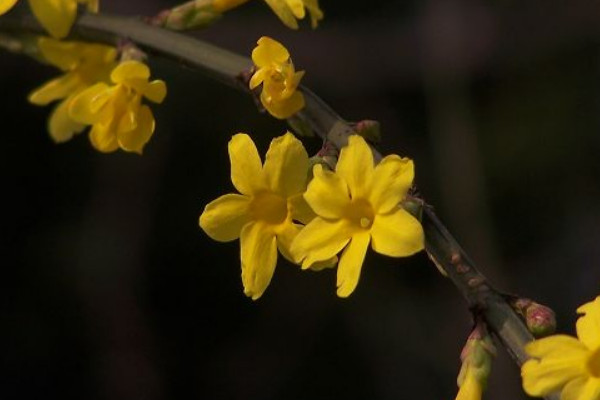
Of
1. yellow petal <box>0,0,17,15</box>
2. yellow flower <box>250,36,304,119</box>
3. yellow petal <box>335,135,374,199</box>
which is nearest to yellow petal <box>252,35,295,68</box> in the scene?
yellow flower <box>250,36,304,119</box>

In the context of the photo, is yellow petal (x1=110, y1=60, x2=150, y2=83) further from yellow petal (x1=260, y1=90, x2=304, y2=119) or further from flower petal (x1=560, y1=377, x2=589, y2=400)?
flower petal (x1=560, y1=377, x2=589, y2=400)

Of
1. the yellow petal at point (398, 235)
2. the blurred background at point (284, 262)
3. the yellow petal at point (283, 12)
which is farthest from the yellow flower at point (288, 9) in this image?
the blurred background at point (284, 262)

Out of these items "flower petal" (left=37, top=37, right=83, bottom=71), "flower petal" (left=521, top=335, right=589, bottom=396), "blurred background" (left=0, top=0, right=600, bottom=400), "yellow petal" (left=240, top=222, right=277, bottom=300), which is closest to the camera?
"flower petal" (left=521, top=335, right=589, bottom=396)

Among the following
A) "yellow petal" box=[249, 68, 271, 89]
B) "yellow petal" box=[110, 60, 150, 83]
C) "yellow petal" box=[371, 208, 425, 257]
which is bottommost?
"yellow petal" box=[371, 208, 425, 257]

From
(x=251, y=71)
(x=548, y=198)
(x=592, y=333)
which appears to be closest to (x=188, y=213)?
(x=548, y=198)

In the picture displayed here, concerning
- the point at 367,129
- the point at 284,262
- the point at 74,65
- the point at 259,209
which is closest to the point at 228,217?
the point at 259,209

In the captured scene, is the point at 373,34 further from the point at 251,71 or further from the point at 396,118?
the point at 251,71

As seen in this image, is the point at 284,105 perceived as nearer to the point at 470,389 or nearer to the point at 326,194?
the point at 326,194
